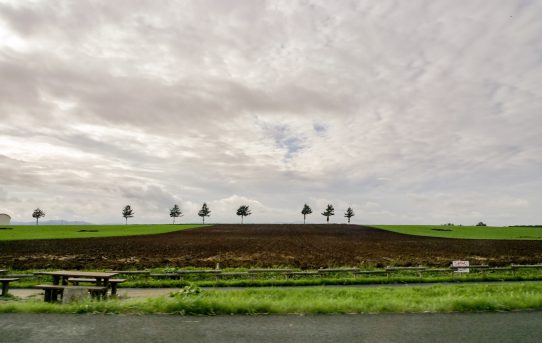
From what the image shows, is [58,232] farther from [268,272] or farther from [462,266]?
[462,266]

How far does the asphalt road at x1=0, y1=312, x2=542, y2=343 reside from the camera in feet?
21.6

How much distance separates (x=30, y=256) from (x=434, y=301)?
114 ft

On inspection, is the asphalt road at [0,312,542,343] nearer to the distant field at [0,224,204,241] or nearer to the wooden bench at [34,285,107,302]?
the wooden bench at [34,285,107,302]

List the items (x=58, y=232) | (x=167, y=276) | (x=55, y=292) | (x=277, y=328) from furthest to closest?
(x=58, y=232) < (x=167, y=276) < (x=55, y=292) < (x=277, y=328)

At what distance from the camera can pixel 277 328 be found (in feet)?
23.6

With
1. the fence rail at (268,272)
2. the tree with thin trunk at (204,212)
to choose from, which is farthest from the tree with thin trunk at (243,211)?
the fence rail at (268,272)

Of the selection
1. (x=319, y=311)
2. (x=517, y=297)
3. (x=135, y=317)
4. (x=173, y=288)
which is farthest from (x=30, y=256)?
(x=517, y=297)

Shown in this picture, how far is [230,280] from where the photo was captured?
1964 cm

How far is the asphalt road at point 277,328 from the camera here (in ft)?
21.6

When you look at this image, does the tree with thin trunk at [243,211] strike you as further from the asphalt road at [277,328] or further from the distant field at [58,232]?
the asphalt road at [277,328]

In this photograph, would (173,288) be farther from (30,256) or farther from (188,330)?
(30,256)

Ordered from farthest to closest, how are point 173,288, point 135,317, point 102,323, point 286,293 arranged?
point 173,288, point 286,293, point 135,317, point 102,323

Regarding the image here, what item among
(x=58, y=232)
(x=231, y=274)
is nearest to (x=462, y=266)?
(x=231, y=274)

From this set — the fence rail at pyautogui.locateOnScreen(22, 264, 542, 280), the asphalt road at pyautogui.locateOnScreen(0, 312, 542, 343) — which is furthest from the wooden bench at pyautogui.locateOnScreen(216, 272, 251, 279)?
the asphalt road at pyautogui.locateOnScreen(0, 312, 542, 343)
